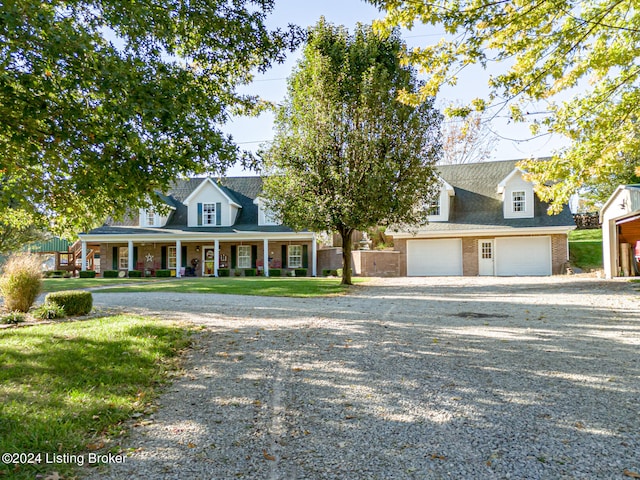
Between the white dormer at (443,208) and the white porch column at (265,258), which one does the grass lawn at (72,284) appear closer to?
the white porch column at (265,258)

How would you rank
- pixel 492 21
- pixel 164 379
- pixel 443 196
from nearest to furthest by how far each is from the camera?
pixel 164 379
pixel 492 21
pixel 443 196

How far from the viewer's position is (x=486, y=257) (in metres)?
25.1

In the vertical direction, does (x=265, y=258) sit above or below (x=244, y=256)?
below

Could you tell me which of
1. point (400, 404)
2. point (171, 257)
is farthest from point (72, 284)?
point (400, 404)

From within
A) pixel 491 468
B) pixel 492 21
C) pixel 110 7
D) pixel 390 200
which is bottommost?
pixel 491 468

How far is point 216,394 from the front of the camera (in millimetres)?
4539

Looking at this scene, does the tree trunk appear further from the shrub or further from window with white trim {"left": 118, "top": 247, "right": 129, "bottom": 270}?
window with white trim {"left": 118, "top": 247, "right": 129, "bottom": 270}

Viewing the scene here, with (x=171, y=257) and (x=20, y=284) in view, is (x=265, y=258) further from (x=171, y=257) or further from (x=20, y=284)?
(x=20, y=284)

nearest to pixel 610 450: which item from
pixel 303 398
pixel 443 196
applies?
pixel 303 398

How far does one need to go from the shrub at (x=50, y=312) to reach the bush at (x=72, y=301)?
12cm

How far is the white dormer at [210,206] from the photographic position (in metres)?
28.8

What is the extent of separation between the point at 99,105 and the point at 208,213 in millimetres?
23585

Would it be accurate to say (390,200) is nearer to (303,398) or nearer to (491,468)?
(303,398)

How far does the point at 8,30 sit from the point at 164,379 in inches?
166
